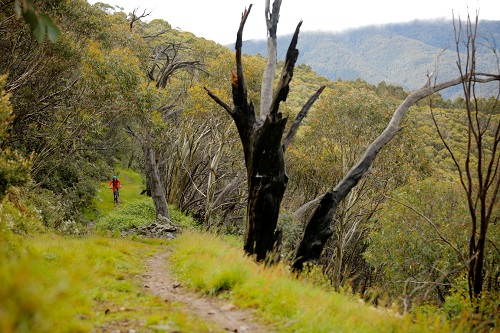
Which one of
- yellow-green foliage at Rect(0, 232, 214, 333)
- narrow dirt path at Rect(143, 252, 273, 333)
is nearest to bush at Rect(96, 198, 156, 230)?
yellow-green foliage at Rect(0, 232, 214, 333)

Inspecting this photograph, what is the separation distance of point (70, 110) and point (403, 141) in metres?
16.9

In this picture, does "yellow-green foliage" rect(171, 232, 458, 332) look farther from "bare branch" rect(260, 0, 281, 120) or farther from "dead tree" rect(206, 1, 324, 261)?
"bare branch" rect(260, 0, 281, 120)

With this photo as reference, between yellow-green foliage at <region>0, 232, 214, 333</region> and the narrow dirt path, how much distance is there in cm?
23

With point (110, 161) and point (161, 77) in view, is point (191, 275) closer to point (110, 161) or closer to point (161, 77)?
point (161, 77)

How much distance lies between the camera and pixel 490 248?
13.4 metres

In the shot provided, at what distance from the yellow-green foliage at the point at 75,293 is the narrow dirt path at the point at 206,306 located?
0.23 meters

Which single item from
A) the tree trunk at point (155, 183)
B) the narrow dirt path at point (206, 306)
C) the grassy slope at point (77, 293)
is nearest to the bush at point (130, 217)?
the tree trunk at point (155, 183)

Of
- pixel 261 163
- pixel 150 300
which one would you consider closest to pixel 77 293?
pixel 150 300

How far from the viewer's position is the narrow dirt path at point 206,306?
14.1ft

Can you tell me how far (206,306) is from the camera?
16.6 ft

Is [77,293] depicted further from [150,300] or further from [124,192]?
[124,192]

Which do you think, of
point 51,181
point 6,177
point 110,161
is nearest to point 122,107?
point 51,181

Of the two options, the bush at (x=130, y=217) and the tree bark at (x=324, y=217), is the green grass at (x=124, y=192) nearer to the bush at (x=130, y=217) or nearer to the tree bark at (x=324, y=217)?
the bush at (x=130, y=217)

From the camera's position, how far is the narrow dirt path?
14.1 feet
